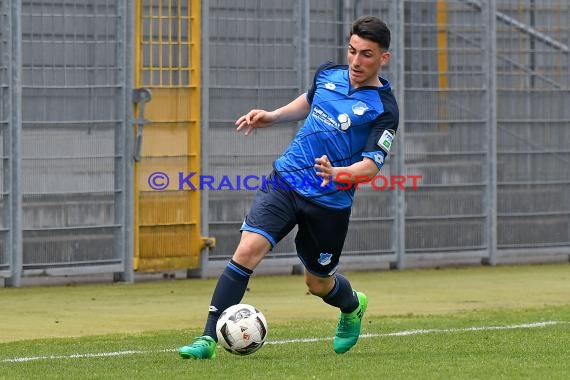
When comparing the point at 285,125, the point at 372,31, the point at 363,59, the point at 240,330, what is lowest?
the point at 240,330

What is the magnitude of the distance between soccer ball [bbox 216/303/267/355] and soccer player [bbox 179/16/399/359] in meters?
Result: 0.15

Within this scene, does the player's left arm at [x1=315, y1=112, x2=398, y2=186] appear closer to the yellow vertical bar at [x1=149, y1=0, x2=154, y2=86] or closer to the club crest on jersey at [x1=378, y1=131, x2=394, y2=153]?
the club crest on jersey at [x1=378, y1=131, x2=394, y2=153]

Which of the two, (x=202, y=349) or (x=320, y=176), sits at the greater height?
(x=320, y=176)

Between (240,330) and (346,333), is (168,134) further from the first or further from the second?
(240,330)

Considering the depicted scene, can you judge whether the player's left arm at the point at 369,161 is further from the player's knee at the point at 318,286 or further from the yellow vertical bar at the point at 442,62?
the yellow vertical bar at the point at 442,62

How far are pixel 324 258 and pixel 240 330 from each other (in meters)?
0.80

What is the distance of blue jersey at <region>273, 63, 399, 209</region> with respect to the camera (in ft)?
27.6

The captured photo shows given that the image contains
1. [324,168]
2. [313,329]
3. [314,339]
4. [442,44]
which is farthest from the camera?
[442,44]

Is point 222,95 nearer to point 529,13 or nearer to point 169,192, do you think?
point 169,192

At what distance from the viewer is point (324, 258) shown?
859 cm

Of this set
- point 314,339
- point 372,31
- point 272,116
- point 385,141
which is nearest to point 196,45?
point 314,339

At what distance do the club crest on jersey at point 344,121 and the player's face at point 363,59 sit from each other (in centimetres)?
24

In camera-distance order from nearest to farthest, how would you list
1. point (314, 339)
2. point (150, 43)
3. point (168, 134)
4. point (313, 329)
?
point (314, 339) → point (313, 329) → point (150, 43) → point (168, 134)

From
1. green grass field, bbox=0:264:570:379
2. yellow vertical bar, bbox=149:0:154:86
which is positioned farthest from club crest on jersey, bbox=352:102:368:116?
yellow vertical bar, bbox=149:0:154:86
